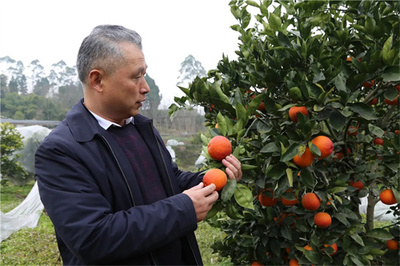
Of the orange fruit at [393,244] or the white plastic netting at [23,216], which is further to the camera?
the white plastic netting at [23,216]

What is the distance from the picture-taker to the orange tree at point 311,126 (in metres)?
1.16

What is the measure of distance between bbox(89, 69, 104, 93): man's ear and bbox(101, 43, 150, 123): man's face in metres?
0.02

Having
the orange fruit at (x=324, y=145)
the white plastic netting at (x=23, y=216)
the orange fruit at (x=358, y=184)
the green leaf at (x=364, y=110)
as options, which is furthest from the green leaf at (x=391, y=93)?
the white plastic netting at (x=23, y=216)

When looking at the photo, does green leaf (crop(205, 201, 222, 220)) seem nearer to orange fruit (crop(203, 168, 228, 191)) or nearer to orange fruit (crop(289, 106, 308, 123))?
orange fruit (crop(203, 168, 228, 191))

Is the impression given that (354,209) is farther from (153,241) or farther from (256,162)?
(153,241)

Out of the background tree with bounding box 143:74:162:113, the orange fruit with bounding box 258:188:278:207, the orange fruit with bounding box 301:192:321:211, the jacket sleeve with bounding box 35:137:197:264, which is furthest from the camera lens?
the background tree with bounding box 143:74:162:113

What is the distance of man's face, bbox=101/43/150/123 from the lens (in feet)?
3.72

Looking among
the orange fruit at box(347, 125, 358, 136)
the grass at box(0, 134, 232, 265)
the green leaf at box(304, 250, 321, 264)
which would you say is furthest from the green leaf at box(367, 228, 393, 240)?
the grass at box(0, 134, 232, 265)

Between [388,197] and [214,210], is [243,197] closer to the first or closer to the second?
[214,210]

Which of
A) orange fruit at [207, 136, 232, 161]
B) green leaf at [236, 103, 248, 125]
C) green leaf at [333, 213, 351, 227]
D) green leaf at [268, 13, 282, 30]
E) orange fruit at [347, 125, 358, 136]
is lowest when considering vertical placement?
green leaf at [333, 213, 351, 227]

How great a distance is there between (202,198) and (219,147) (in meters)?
0.16

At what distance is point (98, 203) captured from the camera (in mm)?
970

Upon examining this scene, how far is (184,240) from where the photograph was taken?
49.1 inches

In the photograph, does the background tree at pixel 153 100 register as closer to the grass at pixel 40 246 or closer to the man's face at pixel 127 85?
the grass at pixel 40 246
